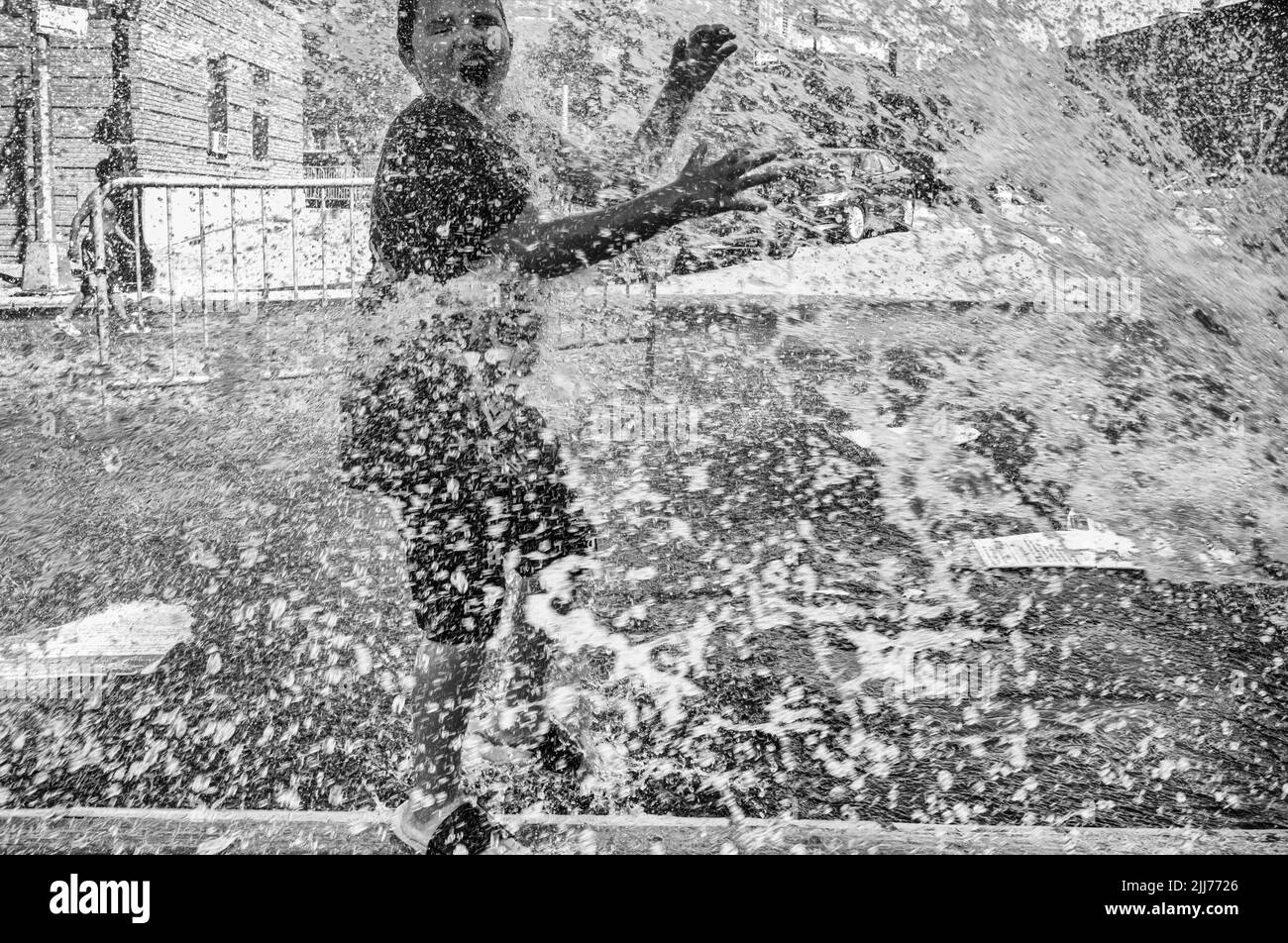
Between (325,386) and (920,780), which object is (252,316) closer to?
(325,386)

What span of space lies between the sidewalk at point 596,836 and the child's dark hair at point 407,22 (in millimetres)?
1336

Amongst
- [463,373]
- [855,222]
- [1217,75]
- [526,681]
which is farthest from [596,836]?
[1217,75]

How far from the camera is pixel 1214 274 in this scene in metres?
2.95

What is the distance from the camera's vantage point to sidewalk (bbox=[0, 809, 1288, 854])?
141cm

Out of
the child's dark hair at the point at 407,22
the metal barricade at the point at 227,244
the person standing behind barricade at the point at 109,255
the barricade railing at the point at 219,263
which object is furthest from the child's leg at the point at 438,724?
the person standing behind barricade at the point at 109,255

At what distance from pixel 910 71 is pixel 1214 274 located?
1.42 m

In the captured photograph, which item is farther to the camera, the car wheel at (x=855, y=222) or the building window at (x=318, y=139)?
the car wheel at (x=855, y=222)

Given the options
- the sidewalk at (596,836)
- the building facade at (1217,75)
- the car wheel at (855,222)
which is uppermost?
the building facade at (1217,75)

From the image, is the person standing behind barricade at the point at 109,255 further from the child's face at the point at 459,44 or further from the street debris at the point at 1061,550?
the street debris at the point at 1061,550

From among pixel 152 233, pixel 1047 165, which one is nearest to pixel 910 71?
pixel 1047 165

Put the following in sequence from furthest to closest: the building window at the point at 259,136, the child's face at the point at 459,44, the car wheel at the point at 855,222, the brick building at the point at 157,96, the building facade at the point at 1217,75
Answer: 1. the car wheel at the point at 855,222
2. the building facade at the point at 1217,75
3. the building window at the point at 259,136
4. the brick building at the point at 157,96
5. the child's face at the point at 459,44

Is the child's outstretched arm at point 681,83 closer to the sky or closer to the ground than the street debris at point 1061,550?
closer to the sky

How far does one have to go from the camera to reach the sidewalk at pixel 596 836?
1.41 m

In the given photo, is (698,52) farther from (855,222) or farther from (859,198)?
(855,222)
